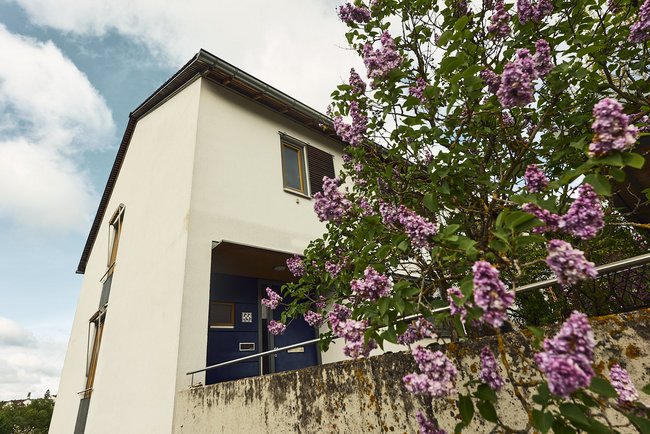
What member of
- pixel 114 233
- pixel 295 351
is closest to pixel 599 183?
pixel 295 351

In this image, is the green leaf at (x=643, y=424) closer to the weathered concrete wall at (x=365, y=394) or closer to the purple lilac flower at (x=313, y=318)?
the weathered concrete wall at (x=365, y=394)

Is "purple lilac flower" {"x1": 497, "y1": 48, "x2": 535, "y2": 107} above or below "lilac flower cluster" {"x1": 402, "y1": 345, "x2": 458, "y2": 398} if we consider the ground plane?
above

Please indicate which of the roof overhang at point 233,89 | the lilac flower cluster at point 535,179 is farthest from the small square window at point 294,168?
the lilac flower cluster at point 535,179

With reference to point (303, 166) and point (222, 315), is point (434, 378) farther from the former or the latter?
point (303, 166)

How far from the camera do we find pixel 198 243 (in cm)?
489

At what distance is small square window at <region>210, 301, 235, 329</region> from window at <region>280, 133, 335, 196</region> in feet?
9.14

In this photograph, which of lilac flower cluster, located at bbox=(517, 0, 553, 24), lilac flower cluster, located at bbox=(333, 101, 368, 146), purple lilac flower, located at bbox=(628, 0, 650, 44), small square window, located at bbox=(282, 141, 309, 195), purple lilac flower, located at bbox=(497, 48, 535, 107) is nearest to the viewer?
purple lilac flower, located at bbox=(497, 48, 535, 107)

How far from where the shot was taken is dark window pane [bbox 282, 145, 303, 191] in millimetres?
7027

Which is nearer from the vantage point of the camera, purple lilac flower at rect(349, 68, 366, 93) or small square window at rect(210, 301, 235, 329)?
purple lilac flower at rect(349, 68, 366, 93)

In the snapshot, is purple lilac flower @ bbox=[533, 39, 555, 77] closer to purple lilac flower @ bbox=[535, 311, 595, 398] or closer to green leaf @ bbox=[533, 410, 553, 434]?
purple lilac flower @ bbox=[535, 311, 595, 398]

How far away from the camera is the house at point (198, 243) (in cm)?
457

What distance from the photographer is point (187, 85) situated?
704 centimetres

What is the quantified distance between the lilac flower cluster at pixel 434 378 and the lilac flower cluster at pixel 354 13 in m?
2.68

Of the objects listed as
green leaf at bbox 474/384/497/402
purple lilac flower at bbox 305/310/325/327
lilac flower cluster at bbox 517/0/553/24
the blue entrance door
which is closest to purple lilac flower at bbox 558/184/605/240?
green leaf at bbox 474/384/497/402
